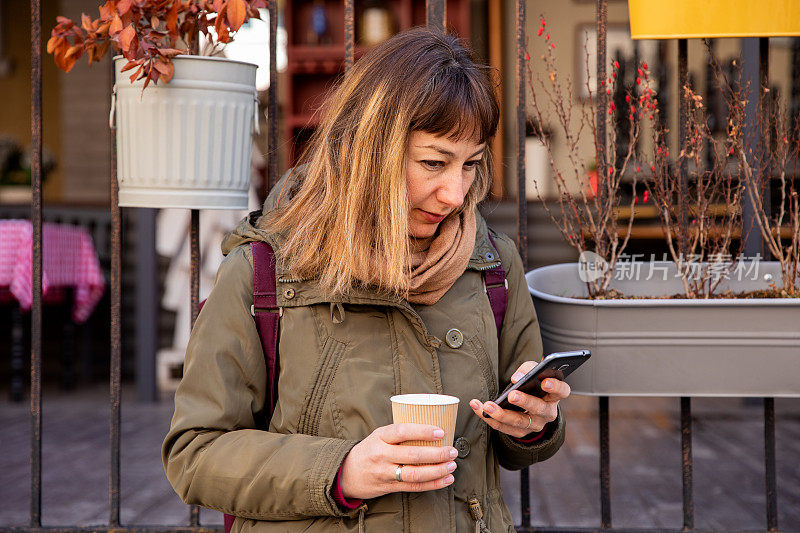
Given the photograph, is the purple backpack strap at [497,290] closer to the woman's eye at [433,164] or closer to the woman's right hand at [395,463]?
the woman's eye at [433,164]

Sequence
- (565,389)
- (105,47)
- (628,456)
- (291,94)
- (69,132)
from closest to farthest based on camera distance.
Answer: (565,389) < (105,47) < (628,456) < (291,94) < (69,132)

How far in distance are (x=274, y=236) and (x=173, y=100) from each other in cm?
53

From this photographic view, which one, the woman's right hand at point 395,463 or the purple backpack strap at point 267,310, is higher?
the purple backpack strap at point 267,310

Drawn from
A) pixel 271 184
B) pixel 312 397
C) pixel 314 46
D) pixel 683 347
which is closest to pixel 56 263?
pixel 314 46

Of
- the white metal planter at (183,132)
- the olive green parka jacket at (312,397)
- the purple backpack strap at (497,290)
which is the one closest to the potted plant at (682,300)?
the purple backpack strap at (497,290)

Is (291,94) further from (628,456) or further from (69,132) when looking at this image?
(628,456)

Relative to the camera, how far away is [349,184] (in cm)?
151

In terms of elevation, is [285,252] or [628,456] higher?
[285,252]

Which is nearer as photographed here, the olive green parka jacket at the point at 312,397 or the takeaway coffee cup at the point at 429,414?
the takeaway coffee cup at the point at 429,414

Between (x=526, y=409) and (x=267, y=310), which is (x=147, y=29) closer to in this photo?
(x=267, y=310)

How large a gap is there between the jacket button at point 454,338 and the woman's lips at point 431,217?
202 millimetres

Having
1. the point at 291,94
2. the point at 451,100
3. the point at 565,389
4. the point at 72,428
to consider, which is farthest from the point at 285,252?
the point at 291,94

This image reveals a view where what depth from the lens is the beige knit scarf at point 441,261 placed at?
151cm

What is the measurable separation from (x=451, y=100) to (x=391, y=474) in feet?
2.08
